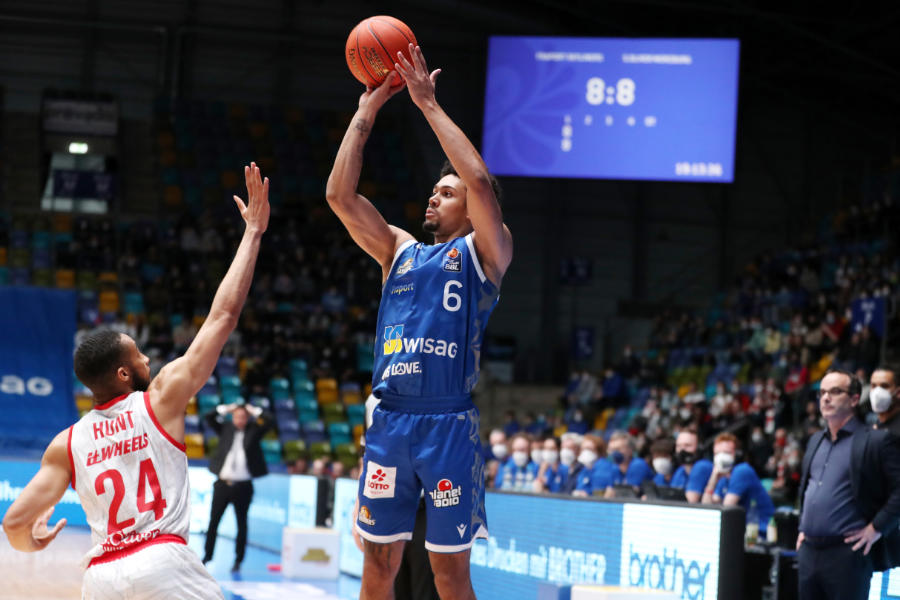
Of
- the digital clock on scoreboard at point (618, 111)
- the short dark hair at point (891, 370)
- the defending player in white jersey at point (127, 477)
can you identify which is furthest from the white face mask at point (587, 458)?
the defending player in white jersey at point (127, 477)

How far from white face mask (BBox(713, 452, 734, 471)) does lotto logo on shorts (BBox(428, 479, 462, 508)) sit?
6848 millimetres

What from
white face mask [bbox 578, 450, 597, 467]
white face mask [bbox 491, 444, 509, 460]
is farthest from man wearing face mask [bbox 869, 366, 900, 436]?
white face mask [bbox 491, 444, 509, 460]

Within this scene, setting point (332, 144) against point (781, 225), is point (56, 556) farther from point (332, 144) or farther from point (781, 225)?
point (781, 225)

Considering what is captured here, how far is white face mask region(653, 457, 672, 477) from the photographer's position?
12.1 meters

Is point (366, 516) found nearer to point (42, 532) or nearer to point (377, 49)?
point (42, 532)

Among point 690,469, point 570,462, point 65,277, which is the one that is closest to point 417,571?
point 690,469

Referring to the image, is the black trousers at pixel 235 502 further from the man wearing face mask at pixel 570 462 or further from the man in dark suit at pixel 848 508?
the man in dark suit at pixel 848 508

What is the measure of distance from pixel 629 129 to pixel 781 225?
11824 mm

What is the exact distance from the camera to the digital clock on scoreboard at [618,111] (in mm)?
18875

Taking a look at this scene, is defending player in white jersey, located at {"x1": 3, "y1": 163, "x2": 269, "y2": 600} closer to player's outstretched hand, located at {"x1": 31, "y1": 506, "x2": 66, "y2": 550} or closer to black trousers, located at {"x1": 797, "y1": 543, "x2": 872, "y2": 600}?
player's outstretched hand, located at {"x1": 31, "y1": 506, "x2": 66, "y2": 550}

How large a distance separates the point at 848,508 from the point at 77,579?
6.33 meters

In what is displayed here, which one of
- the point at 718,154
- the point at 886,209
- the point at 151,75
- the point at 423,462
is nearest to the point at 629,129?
the point at 718,154

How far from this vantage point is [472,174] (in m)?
4.14

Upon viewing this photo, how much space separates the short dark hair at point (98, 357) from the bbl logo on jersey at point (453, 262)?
3.91 ft
